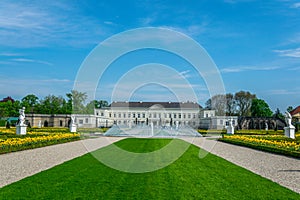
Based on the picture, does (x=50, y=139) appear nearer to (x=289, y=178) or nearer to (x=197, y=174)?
(x=197, y=174)

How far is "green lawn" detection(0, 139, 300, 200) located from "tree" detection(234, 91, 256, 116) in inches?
2106

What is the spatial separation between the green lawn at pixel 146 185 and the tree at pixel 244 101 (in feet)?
175

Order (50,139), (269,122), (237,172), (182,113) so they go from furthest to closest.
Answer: (182,113) < (269,122) < (50,139) < (237,172)

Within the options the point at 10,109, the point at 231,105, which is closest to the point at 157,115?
the point at 231,105

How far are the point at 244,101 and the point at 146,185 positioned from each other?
5694 centimetres

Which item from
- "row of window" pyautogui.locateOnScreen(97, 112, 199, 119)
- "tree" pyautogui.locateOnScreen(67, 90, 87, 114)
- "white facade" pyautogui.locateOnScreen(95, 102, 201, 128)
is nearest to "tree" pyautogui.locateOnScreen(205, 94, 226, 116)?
"white facade" pyautogui.locateOnScreen(95, 102, 201, 128)

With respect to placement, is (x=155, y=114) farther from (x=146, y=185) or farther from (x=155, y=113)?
(x=146, y=185)

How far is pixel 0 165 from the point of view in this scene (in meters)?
8.75

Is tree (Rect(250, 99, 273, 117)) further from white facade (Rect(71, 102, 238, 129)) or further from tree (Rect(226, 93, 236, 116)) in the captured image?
white facade (Rect(71, 102, 238, 129))

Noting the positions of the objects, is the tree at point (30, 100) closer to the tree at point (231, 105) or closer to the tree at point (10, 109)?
the tree at point (10, 109)

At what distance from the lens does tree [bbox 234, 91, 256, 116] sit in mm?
59641

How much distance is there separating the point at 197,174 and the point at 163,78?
30.3 feet

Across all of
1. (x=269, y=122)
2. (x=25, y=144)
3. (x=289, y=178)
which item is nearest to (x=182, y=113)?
(x=269, y=122)

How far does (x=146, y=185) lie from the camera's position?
20.6 feet
